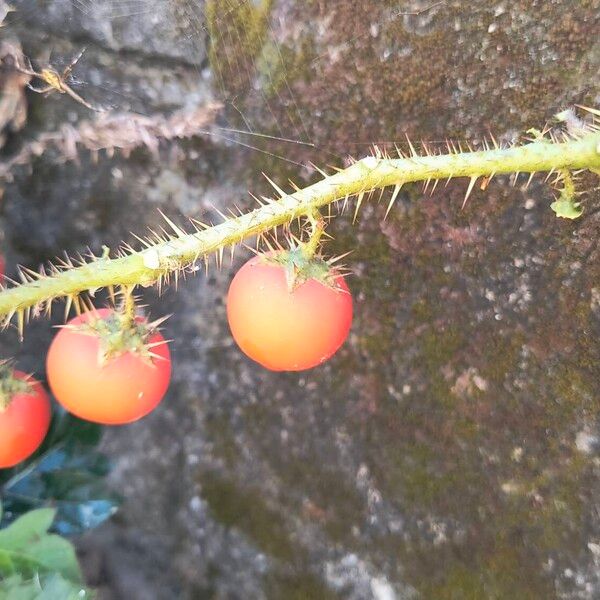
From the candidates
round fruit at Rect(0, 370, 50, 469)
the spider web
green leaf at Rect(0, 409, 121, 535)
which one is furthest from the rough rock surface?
round fruit at Rect(0, 370, 50, 469)

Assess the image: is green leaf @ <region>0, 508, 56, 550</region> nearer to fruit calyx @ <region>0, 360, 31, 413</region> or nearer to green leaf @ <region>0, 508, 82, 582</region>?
green leaf @ <region>0, 508, 82, 582</region>

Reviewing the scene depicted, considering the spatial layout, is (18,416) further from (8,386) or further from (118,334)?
(118,334)

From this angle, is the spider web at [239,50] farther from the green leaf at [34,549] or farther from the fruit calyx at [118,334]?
the green leaf at [34,549]

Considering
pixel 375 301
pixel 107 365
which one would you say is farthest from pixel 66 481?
pixel 375 301

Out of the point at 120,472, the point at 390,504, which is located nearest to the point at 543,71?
the point at 390,504

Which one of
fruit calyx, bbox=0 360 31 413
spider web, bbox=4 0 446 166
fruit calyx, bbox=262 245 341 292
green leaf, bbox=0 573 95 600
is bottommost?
green leaf, bbox=0 573 95 600

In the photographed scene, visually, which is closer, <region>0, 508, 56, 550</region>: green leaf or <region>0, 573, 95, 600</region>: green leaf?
<region>0, 573, 95, 600</region>: green leaf

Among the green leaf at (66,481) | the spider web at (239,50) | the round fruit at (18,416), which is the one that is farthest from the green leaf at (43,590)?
the spider web at (239,50)
